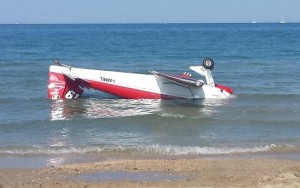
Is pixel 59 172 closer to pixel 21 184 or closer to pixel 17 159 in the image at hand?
pixel 21 184

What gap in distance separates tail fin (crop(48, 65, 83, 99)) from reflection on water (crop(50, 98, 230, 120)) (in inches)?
14.4

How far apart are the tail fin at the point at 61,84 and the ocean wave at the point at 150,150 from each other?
6698mm

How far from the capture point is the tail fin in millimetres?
18844

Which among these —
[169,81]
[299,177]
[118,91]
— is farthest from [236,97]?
[299,177]

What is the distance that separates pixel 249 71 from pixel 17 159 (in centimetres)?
1837

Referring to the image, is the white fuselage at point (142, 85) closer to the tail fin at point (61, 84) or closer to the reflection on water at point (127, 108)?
the tail fin at point (61, 84)

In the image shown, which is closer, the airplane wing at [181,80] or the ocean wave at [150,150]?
the ocean wave at [150,150]

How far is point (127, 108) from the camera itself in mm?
17359

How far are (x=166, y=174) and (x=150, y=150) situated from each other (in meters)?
2.28

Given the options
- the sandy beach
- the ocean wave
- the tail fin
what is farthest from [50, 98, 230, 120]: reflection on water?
the sandy beach

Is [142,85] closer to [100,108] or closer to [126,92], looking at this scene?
[126,92]

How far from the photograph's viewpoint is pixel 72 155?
38.9ft

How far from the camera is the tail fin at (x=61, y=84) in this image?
18844mm

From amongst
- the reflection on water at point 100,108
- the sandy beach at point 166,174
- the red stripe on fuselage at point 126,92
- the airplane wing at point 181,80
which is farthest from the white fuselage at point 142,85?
the sandy beach at point 166,174
